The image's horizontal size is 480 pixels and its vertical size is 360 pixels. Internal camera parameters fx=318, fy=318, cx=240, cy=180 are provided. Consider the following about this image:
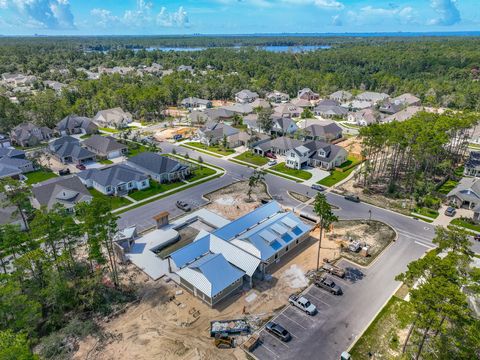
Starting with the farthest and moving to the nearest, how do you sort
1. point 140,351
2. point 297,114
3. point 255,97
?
point 255,97
point 297,114
point 140,351

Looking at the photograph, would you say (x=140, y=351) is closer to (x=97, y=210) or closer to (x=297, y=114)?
(x=97, y=210)

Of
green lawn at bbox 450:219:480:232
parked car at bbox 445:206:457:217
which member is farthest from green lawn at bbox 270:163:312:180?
green lawn at bbox 450:219:480:232

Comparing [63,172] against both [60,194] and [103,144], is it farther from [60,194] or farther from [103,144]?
[60,194]

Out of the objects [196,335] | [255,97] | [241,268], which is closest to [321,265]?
[241,268]

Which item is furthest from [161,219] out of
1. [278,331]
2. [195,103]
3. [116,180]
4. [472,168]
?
[195,103]

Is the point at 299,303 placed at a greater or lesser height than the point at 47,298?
lesser

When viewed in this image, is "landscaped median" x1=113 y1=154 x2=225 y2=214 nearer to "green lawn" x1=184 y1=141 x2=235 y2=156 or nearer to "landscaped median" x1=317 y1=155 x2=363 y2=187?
"green lawn" x1=184 y1=141 x2=235 y2=156
